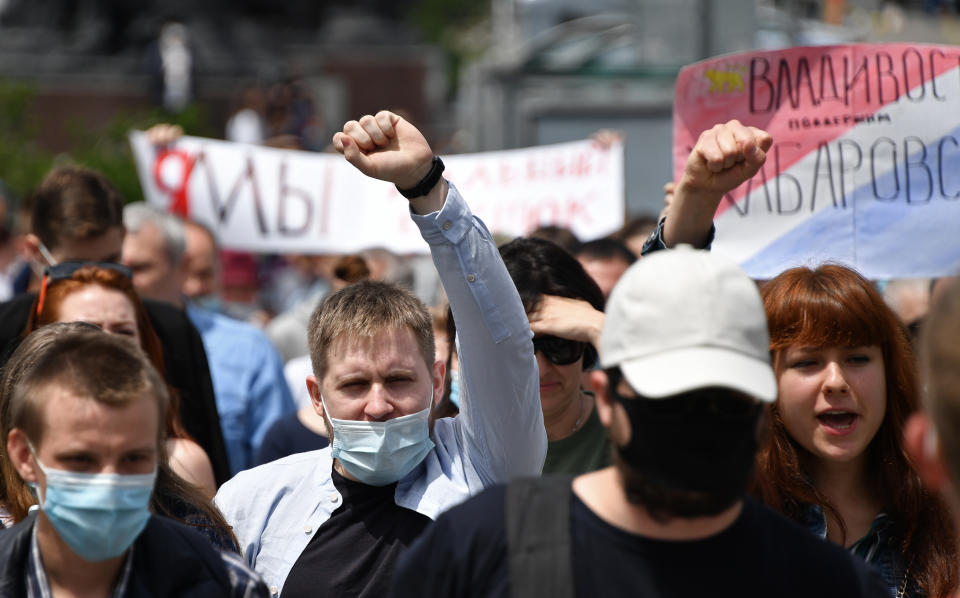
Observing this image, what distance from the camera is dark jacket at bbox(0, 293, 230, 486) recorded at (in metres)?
4.37

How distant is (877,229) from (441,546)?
281 cm

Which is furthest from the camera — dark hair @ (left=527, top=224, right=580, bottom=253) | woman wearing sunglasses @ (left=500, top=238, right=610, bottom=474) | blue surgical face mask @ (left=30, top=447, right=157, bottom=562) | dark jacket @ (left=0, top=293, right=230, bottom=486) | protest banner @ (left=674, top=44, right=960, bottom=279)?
dark hair @ (left=527, top=224, right=580, bottom=253)

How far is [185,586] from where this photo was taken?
2.53 m

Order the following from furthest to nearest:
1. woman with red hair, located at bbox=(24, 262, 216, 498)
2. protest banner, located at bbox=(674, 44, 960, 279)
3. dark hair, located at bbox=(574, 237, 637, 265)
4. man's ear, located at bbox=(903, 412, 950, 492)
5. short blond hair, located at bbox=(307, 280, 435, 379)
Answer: dark hair, located at bbox=(574, 237, 637, 265) → protest banner, located at bbox=(674, 44, 960, 279) → woman with red hair, located at bbox=(24, 262, 216, 498) → short blond hair, located at bbox=(307, 280, 435, 379) → man's ear, located at bbox=(903, 412, 950, 492)

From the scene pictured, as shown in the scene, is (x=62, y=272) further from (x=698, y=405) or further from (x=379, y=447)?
(x=698, y=405)

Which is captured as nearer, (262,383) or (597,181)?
(262,383)

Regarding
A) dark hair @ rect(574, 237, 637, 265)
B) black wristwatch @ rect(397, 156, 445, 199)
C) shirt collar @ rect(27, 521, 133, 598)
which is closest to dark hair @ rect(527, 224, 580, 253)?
dark hair @ rect(574, 237, 637, 265)

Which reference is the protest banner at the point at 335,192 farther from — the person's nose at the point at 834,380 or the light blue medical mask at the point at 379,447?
the light blue medical mask at the point at 379,447

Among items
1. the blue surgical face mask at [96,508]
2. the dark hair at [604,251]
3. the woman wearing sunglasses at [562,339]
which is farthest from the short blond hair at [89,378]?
the dark hair at [604,251]

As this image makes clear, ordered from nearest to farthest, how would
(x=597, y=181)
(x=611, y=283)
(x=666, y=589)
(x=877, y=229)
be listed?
1. (x=666, y=589)
2. (x=877, y=229)
3. (x=611, y=283)
4. (x=597, y=181)

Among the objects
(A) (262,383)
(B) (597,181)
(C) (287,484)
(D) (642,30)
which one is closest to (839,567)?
(C) (287,484)

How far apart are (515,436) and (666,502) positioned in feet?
2.85

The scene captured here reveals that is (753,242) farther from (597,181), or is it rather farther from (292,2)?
(292,2)

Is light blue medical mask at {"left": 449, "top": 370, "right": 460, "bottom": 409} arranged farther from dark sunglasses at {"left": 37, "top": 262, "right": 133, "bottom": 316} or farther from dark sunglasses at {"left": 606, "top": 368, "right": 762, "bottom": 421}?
dark sunglasses at {"left": 606, "top": 368, "right": 762, "bottom": 421}
